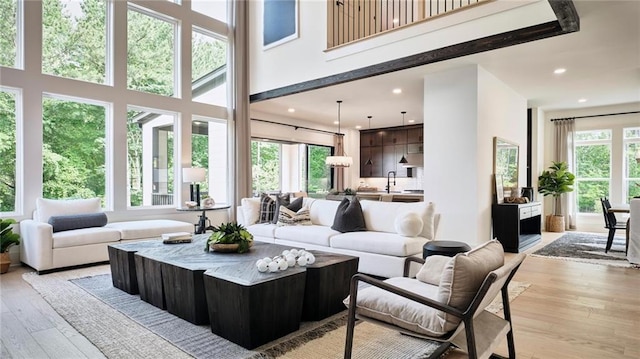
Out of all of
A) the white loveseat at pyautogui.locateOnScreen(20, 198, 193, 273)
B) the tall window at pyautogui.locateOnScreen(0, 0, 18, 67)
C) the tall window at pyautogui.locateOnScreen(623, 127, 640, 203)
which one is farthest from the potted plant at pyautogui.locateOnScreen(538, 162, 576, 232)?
the tall window at pyautogui.locateOnScreen(0, 0, 18, 67)

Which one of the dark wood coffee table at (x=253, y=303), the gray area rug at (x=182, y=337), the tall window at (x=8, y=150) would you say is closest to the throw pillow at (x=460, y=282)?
the gray area rug at (x=182, y=337)

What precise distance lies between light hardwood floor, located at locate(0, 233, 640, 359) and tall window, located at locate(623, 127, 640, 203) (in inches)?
194

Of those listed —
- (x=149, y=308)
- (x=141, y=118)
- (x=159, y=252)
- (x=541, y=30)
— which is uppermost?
(x=541, y=30)

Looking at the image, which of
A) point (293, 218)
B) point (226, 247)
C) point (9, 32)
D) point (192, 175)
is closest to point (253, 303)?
point (226, 247)

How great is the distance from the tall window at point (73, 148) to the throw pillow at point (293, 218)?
9.95 ft

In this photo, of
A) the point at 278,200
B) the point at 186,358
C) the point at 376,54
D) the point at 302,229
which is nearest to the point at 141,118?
the point at 278,200

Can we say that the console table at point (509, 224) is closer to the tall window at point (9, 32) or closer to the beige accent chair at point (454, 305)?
the beige accent chair at point (454, 305)

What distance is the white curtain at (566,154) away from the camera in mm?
8578

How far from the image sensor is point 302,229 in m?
4.92

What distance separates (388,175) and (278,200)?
577 cm

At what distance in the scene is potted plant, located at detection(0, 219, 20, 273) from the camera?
171 inches

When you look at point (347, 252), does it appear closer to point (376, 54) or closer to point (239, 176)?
point (376, 54)

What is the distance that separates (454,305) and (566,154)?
28.6 ft

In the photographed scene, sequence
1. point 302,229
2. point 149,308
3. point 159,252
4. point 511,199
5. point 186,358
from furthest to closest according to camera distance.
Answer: point 511,199 → point 302,229 → point 159,252 → point 149,308 → point 186,358
